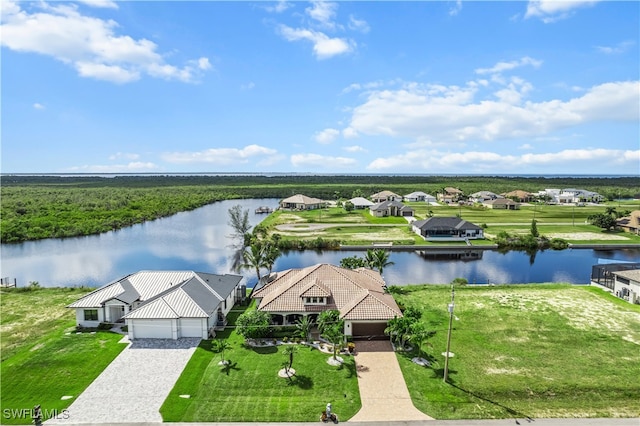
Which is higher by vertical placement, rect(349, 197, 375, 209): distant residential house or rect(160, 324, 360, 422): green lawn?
rect(349, 197, 375, 209): distant residential house

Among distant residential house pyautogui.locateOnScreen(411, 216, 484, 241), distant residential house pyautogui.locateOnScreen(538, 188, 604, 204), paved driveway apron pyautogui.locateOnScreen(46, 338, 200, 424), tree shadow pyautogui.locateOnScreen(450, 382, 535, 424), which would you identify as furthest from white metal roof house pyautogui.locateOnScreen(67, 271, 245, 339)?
distant residential house pyautogui.locateOnScreen(538, 188, 604, 204)

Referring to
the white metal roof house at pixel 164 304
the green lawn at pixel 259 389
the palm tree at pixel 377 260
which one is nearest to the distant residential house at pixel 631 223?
the palm tree at pixel 377 260

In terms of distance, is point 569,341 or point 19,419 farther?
point 569,341

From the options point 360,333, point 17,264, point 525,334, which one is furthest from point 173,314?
point 17,264

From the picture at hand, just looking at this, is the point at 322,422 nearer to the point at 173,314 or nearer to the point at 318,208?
the point at 173,314

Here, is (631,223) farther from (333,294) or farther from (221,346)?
(221,346)

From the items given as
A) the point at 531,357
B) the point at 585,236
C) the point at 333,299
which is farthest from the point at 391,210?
the point at 531,357

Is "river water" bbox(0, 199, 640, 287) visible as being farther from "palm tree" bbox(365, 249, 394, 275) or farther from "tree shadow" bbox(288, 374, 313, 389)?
"tree shadow" bbox(288, 374, 313, 389)
